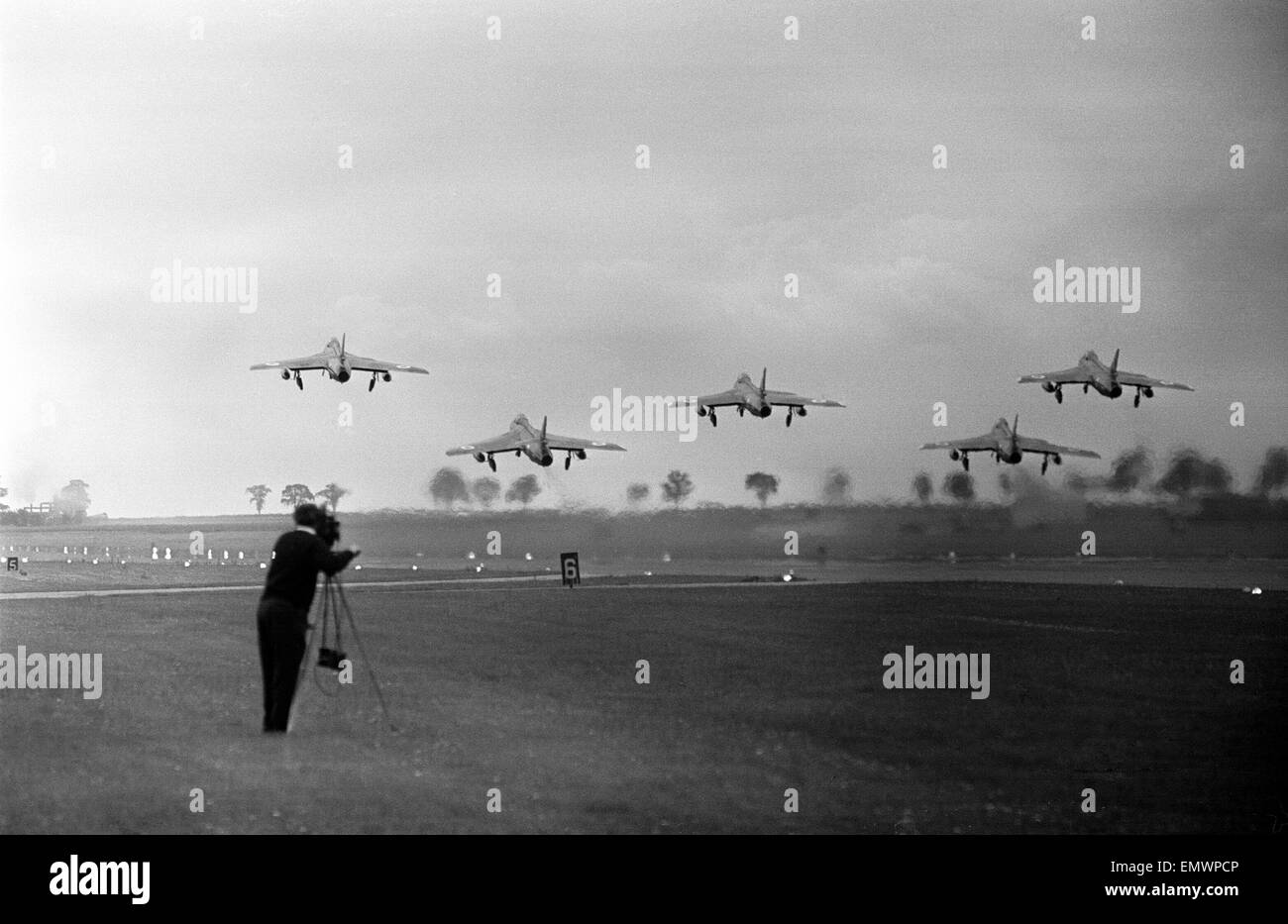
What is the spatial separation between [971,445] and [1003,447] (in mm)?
1254

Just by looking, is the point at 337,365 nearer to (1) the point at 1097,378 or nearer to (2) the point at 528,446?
(2) the point at 528,446

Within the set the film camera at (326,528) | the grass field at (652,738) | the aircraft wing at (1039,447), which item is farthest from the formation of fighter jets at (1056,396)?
the film camera at (326,528)

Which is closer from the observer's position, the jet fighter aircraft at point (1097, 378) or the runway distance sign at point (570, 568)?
the jet fighter aircraft at point (1097, 378)

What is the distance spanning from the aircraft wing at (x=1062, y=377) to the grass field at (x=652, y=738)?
20.3 ft

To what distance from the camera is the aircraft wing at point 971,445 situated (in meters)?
30.5

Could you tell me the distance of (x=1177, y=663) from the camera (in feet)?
92.3

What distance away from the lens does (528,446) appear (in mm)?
32625

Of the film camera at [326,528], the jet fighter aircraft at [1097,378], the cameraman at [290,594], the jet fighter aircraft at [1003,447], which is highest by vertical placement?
the jet fighter aircraft at [1097,378]

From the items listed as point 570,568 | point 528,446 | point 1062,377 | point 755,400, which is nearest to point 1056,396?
point 1062,377

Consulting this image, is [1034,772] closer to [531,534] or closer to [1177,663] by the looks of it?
[1177,663]

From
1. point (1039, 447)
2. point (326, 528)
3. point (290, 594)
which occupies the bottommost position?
point (290, 594)

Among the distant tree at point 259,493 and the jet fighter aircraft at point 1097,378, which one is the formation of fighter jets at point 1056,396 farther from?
the distant tree at point 259,493
